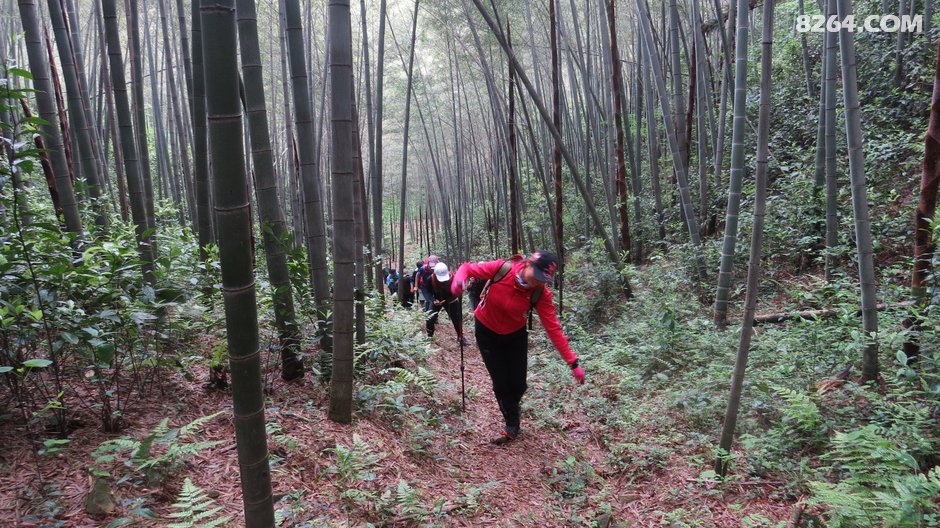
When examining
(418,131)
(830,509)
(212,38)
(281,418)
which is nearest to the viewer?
(212,38)

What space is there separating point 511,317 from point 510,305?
0.28ft

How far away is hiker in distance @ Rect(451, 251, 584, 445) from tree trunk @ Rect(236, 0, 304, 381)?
0.96m

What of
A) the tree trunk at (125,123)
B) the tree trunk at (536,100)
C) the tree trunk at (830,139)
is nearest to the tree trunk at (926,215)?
the tree trunk at (830,139)

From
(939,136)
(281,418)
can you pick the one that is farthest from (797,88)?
(281,418)

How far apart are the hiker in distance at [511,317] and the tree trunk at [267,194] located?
3.14ft

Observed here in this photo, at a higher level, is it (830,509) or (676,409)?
(830,509)

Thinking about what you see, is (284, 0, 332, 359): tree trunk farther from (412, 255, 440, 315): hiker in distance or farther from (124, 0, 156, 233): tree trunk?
(412, 255, 440, 315): hiker in distance

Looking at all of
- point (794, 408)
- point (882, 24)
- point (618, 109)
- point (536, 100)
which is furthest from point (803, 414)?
point (882, 24)

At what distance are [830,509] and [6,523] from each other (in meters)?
2.88

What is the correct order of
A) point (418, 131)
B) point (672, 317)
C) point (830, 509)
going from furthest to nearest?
point (418, 131) < point (672, 317) < point (830, 509)

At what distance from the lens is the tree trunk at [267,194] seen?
2.18m

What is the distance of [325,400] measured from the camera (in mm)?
2738

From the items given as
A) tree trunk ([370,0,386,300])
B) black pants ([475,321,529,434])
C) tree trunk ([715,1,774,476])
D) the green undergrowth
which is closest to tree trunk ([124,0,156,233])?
tree trunk ([370,0,386,300])

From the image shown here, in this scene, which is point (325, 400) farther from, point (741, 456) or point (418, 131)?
point (418, 131)
